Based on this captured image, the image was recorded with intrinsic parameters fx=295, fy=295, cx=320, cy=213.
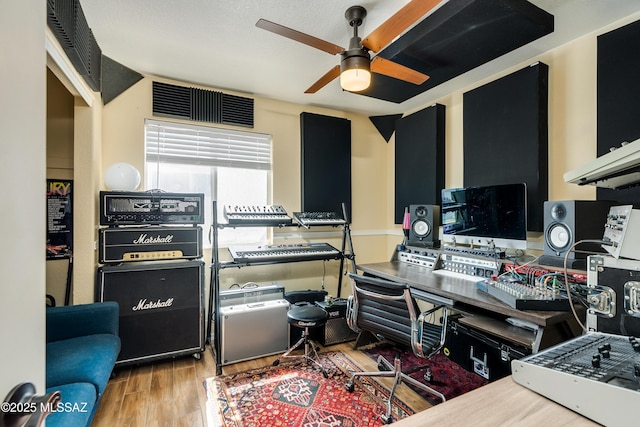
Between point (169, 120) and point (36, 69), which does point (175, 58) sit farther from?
point (36, 69)

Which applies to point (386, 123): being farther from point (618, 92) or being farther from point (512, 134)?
point (618, 92)

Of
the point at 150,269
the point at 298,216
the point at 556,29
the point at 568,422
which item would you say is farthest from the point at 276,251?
the point at 556,29

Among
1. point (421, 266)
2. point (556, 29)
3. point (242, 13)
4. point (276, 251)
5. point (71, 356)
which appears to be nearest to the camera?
point (71, 356)

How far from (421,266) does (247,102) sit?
243cm

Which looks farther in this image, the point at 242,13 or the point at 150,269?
the point at 150,269

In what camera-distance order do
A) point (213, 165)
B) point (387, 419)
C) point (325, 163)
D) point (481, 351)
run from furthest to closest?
point (325, 163) < point (213, 165) < point (481, 351) < point (387, 419)

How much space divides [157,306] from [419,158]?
2985 mm

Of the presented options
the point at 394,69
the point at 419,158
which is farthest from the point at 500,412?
the point at 419,158

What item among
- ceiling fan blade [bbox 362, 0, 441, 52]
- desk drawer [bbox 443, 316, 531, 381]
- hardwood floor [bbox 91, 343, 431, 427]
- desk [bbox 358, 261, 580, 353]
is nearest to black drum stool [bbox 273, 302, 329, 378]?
hardwood floor [bbox 91, 343, 431, 427]

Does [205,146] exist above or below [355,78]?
below

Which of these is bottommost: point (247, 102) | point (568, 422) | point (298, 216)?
point (568, 422)

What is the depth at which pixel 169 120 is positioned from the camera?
2902 millimetres

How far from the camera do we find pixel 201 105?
2979mm

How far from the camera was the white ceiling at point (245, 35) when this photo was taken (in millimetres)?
1838
